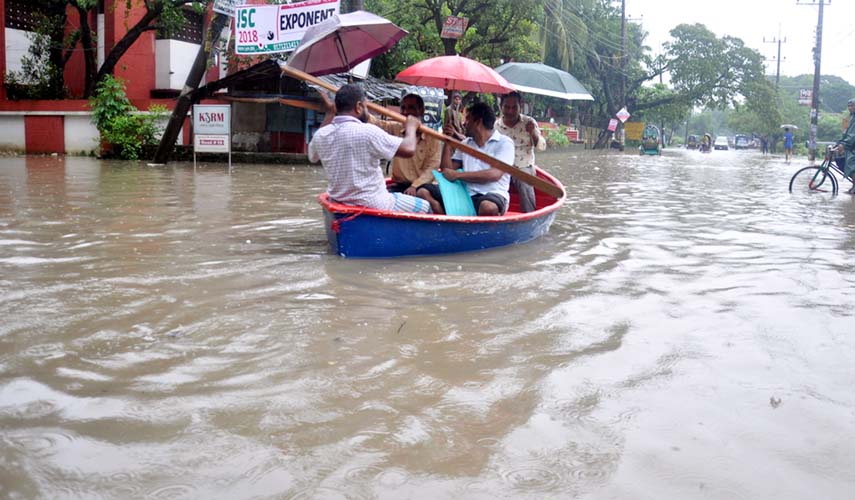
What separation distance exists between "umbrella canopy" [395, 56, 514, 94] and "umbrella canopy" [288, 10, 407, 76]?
0.48 m

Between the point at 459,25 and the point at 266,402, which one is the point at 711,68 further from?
the point at 266,402

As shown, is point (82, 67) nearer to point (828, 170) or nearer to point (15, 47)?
point (15, 47)

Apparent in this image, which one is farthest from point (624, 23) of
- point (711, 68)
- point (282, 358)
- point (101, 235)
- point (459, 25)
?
point (282, 358)

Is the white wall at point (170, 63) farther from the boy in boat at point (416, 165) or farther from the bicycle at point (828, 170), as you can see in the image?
the boy in boat at point (416, 165)

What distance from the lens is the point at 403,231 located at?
6.45 meters

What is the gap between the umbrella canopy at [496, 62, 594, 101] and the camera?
11086 mm

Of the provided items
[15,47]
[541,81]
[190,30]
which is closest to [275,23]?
[541,81]

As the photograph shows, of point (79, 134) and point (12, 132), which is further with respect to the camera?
point (12, 132)

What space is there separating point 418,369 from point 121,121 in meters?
17.6

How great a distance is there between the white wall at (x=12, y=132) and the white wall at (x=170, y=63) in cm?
373

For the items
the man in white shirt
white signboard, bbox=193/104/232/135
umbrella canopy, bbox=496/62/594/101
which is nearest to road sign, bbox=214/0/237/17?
white signboard, bbox=193/104/232/135

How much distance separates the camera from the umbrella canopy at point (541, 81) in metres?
11.1

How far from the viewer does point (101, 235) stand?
743 cm

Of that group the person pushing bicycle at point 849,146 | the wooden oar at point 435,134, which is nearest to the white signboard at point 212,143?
the wooden oar at point 435,134
